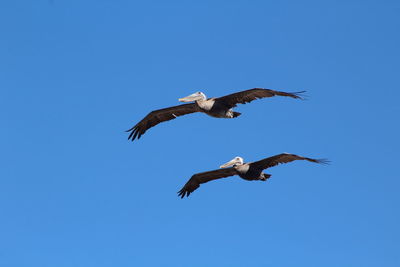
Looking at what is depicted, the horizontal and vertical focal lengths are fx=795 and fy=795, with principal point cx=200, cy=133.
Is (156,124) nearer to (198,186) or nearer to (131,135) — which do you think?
(131,135)

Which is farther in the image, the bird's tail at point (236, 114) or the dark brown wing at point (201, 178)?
the dark brown wing at point (201, 178)

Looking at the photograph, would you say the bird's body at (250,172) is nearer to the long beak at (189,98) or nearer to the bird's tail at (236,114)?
the bird's tail at (236,114)

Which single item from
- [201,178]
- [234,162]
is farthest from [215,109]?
[201,178]

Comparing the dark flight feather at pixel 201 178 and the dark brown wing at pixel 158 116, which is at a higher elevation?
the dark brown wing at pixel 158 116

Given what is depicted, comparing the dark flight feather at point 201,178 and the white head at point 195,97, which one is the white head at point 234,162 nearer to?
the dark flight feather at point 201,178

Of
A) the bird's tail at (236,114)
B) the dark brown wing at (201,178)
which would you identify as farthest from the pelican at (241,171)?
the bird's tail at (236,114)

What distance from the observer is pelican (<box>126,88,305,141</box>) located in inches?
1081

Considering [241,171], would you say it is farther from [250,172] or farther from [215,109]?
[215,109]

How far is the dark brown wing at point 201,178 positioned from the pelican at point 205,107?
2.51m

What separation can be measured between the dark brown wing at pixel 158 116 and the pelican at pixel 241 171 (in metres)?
2.48

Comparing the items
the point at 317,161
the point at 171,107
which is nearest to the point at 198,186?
the point at 171,107

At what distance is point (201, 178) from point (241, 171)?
8.59 ft

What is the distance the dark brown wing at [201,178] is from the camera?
30375mm

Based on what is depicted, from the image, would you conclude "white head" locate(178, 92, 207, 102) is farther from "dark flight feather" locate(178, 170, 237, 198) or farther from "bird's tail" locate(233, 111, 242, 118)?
"dark flight feather" locate(178, 170, 237, 198)
